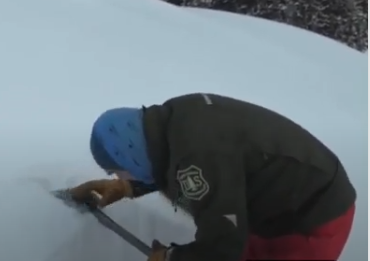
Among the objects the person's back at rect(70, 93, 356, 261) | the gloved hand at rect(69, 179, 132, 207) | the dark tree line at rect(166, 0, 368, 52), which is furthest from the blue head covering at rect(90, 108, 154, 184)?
the dark tree line at rect(166, 0, 368, 52)

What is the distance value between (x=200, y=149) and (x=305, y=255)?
178 millimetres

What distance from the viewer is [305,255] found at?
2.70 ft

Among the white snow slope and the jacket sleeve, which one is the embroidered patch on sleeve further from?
the white snow slope

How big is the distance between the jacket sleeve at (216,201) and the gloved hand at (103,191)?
20cm

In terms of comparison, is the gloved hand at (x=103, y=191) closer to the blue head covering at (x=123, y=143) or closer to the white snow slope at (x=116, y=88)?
the white snow slope at (x=116, y=88)

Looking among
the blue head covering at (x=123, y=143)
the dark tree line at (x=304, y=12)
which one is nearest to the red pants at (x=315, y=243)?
the blue head covering at (x=123, y=143)

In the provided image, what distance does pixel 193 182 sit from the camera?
764 mm

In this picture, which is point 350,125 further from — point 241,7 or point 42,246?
point 42,246

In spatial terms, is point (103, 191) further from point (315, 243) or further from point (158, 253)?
point (315, 243)

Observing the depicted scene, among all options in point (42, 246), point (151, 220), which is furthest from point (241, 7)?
point (42, 246)

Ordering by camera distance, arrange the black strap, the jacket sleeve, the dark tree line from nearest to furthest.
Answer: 1. the jacket sleeve
2. the black strap
3. the dark tree line

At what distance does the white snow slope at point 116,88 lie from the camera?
101 cm

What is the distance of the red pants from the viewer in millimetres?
828

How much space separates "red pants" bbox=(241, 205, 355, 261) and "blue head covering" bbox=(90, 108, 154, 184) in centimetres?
15
